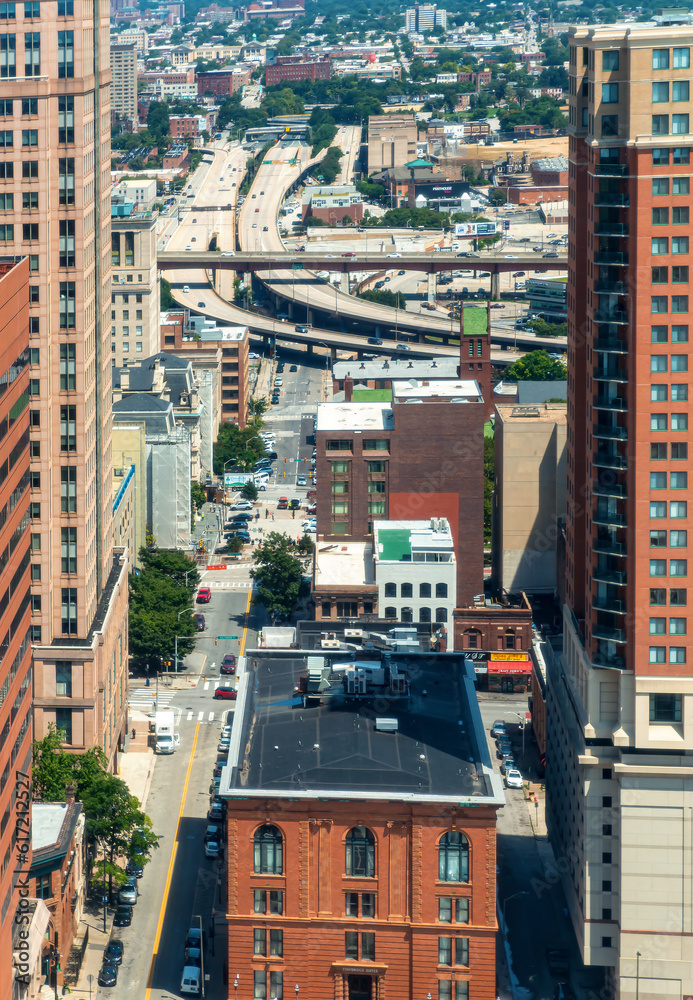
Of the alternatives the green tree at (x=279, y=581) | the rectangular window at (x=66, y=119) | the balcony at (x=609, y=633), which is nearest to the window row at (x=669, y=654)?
the balcony at (x=609, y=633)

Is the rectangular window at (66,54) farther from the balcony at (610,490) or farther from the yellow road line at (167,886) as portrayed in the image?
the yellow road line at (167,886)

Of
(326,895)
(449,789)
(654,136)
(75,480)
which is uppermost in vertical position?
(654,136)

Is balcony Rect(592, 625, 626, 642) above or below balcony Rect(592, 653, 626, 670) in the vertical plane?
above

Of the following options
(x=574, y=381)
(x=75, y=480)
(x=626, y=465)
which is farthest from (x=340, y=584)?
(x=626, y=465)

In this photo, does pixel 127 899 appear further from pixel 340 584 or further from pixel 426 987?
pixel 340 584

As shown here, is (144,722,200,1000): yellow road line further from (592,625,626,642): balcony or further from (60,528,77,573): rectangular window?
(592,625,626,642): balcony

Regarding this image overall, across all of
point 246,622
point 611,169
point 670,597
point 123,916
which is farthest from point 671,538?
point 246,622

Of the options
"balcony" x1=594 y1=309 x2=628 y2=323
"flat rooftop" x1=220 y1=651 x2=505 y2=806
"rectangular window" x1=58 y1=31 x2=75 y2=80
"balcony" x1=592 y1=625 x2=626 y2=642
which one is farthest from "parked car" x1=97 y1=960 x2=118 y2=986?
"rectangular window" x1=58 y1=31 x2=75 y2=80

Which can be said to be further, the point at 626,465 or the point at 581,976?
the point at 581,976
